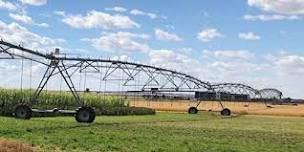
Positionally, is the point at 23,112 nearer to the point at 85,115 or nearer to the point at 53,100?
the point at 85,115

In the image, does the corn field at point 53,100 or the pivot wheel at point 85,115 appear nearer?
the pivot wheel at point 85,115

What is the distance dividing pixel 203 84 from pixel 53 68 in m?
48.6

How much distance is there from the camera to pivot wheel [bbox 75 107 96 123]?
50.5 meters

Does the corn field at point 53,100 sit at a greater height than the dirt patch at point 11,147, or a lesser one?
Result: greater

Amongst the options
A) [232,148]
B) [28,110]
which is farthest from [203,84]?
[232,148]

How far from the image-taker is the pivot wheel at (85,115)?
50.5 m

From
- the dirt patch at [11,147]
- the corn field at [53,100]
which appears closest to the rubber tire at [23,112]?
the corn field at [53,100]

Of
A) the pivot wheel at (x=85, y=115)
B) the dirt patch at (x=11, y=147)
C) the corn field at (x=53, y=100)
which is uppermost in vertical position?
the corn field at (x=53, y=100)

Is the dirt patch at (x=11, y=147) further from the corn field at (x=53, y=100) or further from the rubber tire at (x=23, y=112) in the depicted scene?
the corn field at (x=53, y=100)

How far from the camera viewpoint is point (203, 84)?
98.8m

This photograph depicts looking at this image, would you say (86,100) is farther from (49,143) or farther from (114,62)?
(49,143)

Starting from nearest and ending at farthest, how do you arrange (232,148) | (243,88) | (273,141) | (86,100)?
(232,148)
(273,141)
(86,100)
(243,88)

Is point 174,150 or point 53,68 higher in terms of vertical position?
point 53,68

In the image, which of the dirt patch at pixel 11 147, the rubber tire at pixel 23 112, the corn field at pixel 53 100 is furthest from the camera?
the corn field at pixel 53 100
